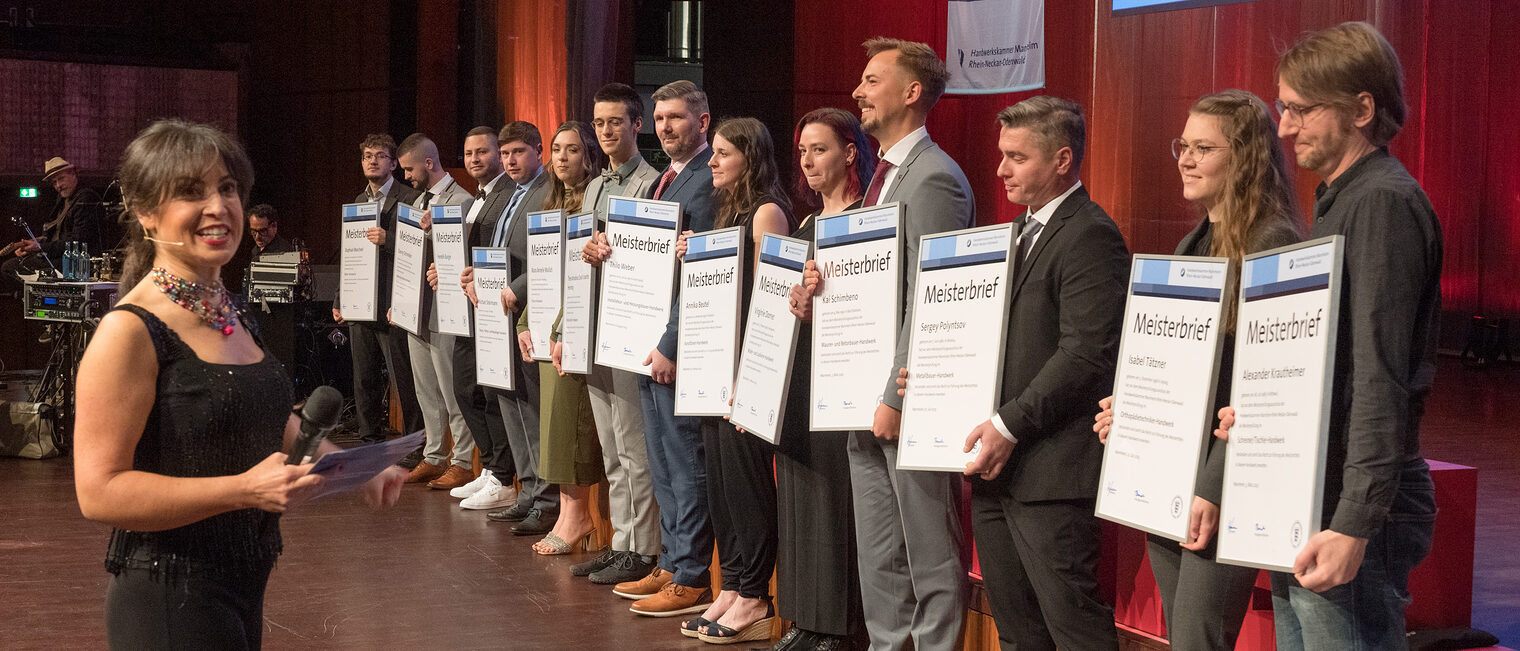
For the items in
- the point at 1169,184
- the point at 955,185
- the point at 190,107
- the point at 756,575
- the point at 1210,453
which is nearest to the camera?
the point at 1210,453

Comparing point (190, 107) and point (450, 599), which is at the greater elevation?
point (190, 107)

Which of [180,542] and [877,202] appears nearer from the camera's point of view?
[180,542]

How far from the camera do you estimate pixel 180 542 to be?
1.80 meters

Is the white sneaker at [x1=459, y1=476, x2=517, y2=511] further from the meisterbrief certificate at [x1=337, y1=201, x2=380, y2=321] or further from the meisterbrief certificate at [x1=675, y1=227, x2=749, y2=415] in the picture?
the meisterbrief certificate at [x1=675, y1=227, x2=749, y2=415]

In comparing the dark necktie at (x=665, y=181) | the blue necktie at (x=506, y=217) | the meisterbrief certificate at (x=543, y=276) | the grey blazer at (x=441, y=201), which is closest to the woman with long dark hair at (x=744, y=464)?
the dark necktie at (x=665, y=181)

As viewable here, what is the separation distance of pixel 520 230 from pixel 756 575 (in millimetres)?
2006

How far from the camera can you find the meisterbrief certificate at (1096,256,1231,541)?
2.22 m

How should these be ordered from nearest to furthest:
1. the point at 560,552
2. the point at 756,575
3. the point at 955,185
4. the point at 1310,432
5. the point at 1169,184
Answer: the point at 1310,432 < the point at 955,185 < the point at 756,575 < the point at 1169,184 < the point at 560,552

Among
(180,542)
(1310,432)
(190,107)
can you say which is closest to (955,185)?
(1310,432)

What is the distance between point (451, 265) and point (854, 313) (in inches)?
120

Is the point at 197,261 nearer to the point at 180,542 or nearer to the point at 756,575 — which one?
the point at 180,542

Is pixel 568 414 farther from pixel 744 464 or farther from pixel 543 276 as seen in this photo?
pixel 744 464

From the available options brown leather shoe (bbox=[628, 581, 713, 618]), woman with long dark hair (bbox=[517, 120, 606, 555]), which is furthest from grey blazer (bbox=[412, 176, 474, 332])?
brown leather shoe (bbox=[628, 581, 713, 618])

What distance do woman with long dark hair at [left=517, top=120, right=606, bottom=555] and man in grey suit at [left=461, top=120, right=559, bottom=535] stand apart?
0.65 ft
